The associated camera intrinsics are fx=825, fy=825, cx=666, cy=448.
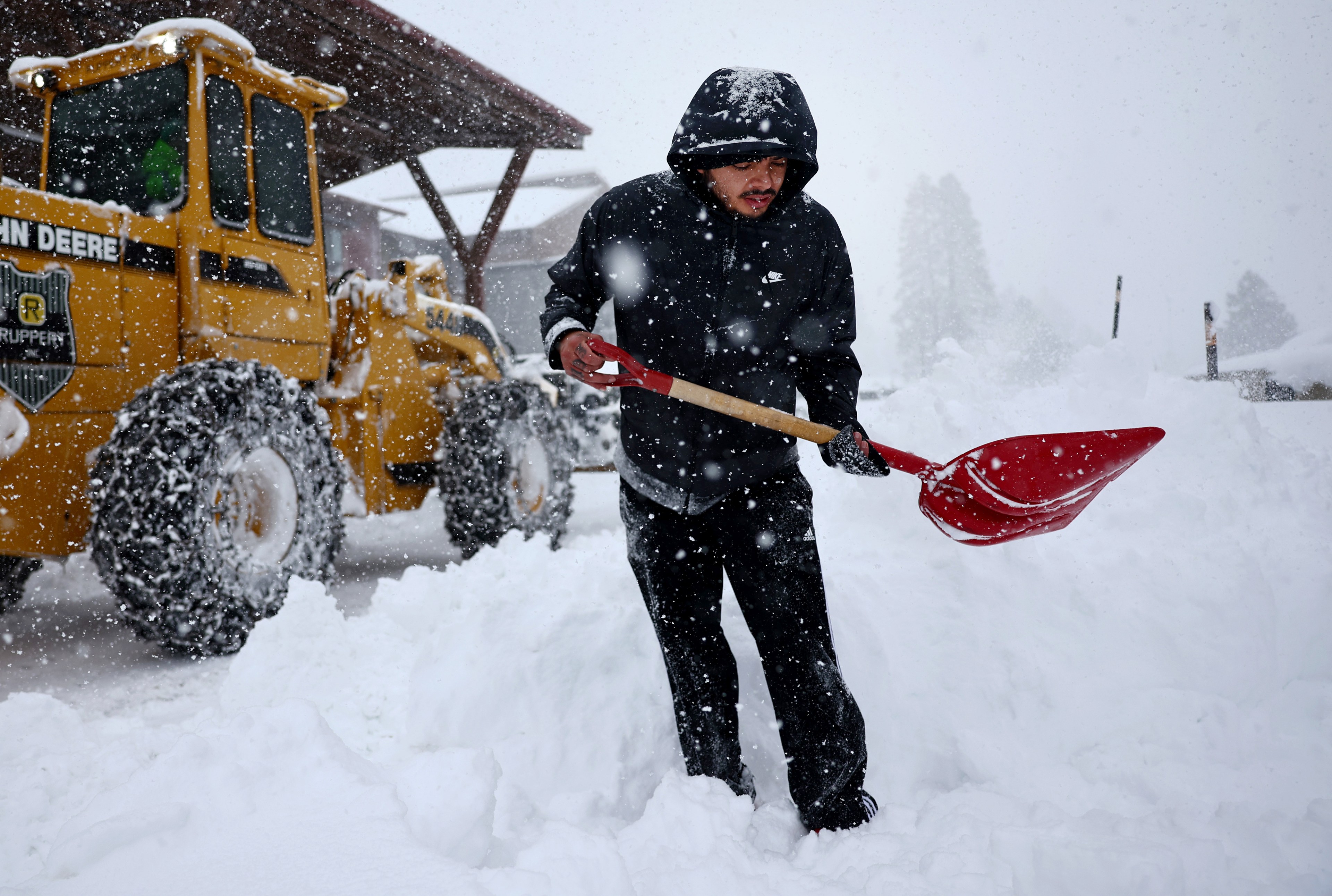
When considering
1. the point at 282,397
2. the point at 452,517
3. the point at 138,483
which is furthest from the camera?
the point at 452,517

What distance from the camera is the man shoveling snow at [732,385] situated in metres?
1.90

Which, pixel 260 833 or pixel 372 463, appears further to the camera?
pixel 372 463

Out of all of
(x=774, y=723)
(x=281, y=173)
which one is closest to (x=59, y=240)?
(x=281, y=173)

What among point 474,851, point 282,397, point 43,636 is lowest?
point 43,636

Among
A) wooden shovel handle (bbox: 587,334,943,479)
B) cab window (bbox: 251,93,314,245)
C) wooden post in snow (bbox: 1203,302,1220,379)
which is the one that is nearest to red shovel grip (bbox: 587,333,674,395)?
wooden shovel handle (bbox: 587,334,943,479)

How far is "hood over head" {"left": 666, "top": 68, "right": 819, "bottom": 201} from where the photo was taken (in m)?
1.82

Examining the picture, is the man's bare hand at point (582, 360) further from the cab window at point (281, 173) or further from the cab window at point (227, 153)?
the cab window at point (281, 173)

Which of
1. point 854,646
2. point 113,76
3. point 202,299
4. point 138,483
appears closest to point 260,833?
point 854,646

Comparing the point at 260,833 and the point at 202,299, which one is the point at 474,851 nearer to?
the point at 260,833

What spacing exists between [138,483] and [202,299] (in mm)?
1070

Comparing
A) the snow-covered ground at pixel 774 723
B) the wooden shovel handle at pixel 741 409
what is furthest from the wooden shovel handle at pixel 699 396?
the snow-covered ground at pixel 774 723

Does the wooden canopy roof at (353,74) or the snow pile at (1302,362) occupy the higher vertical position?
the wooden canopy roof at (353,74)

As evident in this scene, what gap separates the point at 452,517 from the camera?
17.0 ft

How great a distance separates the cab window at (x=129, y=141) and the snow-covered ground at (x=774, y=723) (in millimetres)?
2044
